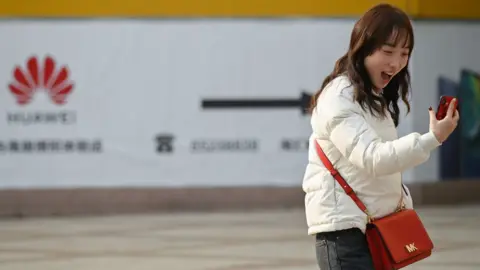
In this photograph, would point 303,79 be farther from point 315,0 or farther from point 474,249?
point 474,249

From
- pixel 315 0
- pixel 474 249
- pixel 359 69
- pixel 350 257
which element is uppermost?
pixel 315 0

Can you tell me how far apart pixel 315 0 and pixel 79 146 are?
3.11 metres

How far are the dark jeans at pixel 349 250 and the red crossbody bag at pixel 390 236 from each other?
1.0 inches

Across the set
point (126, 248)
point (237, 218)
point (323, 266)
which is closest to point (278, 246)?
point (126, 248)

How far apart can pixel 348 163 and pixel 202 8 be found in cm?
926

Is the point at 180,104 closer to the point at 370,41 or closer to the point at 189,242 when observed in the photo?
the point at 189,242

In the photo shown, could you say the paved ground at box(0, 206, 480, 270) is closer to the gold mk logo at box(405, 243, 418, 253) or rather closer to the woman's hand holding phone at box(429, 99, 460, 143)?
the gold mk logo at box(405, 243, 418, 253)

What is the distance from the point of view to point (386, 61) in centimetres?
343

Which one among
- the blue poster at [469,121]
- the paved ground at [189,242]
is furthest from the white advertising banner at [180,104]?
the blue poster at [469,121]

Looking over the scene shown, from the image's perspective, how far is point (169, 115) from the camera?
12727 millimetres

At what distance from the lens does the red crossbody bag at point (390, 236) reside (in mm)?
3506

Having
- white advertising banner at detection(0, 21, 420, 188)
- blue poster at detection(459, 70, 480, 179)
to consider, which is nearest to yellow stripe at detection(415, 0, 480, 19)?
blue poster at detection(459, 70, 480, 179)

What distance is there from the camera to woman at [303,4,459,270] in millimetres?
3383

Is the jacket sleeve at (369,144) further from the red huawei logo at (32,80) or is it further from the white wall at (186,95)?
the red huawei logo at (32,80)
